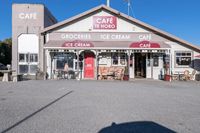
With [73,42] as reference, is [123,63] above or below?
below

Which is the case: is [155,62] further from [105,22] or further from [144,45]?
[105,22]

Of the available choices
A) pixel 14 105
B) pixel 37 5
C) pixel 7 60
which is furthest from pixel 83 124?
pixel 7 60

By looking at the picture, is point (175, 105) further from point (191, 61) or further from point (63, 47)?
point (191, 61)

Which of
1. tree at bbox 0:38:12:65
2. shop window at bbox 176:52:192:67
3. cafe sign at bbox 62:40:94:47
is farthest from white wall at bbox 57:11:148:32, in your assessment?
tree at bbox 0:38:12:65

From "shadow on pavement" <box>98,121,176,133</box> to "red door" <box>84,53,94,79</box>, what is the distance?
1698cm

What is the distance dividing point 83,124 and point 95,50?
1615cm

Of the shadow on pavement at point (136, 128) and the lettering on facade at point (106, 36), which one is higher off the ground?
the lettering on facade at point (106, 36)

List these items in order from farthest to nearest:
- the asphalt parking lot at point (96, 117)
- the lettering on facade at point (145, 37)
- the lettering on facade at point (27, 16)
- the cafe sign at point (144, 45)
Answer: the lettering on facade at point (27, 16), the lettering on facade at point (145, 37), the cafe sign at point (144, 45), the asphalt parking lot at point (96, 117)

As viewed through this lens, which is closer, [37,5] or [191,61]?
[191,61]

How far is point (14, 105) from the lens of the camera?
9.12 meters

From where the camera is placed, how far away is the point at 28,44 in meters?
24.5

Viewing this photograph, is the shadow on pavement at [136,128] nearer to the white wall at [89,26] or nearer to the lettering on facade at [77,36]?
the lettering on facade at [77,36]

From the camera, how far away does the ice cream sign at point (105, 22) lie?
77.7 ft

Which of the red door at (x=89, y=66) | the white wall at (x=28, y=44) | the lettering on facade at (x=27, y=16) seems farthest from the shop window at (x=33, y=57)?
the red door at (x=89, y=66)
